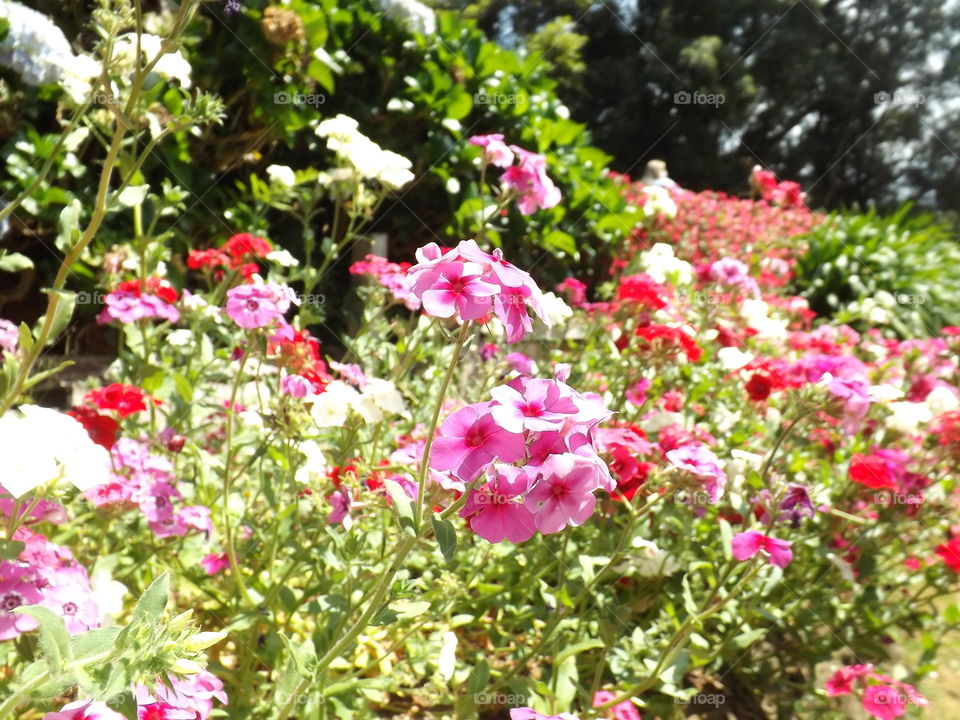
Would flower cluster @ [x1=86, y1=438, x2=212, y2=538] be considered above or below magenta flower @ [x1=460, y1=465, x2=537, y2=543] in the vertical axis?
below

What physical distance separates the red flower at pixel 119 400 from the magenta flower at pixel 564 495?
3.58ft

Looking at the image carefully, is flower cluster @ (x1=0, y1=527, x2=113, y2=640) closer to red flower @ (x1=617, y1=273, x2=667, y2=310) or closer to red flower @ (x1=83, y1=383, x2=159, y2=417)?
red flower @ (x1=83, y1=383, x2=159, y2=417)

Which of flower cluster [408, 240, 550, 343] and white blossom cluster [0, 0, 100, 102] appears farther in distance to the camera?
white blossom cluster [0, 0, 100, 102]

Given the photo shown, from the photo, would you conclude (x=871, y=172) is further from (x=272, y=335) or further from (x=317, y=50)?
(x=272, y=335)

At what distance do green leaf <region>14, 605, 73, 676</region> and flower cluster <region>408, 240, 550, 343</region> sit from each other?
47 centimetres

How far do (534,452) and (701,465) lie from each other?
666mm

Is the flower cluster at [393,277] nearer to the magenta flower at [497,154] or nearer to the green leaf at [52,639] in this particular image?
the magenta flower at [497,154]

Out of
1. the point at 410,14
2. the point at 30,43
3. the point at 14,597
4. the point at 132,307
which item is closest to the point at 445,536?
the point at 14,597

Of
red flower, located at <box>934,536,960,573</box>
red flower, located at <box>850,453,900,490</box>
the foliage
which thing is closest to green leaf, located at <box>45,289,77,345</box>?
red flower, located at <box>850,453,900,490</box>

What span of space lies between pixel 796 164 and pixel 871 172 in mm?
→ 1982

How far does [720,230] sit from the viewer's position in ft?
23.0

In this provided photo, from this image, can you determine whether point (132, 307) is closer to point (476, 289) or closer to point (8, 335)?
point (8, 335)

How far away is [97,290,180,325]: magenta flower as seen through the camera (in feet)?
5.67

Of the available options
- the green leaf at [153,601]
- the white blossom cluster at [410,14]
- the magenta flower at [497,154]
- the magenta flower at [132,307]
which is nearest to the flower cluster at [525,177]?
the magenta flower at [497,154]
